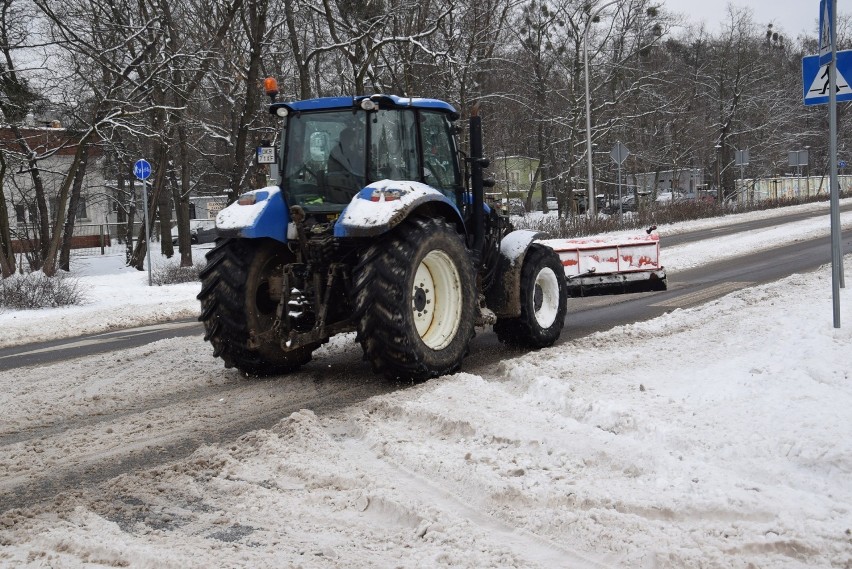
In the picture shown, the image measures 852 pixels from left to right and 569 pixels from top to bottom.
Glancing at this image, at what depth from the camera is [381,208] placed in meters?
7.26

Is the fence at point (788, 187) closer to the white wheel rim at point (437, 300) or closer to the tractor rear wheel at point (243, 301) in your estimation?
the white wheel rim at point (437, 300)

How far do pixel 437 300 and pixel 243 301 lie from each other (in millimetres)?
1681

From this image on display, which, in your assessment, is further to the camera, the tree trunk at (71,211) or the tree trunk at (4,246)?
the tree trunk at (71,211)

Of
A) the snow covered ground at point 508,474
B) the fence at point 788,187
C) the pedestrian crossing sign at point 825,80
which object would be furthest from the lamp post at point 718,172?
the snow covered ground at point 508,474

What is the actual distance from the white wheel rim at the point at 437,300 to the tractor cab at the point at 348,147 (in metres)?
0.88

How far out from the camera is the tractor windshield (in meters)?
8.04

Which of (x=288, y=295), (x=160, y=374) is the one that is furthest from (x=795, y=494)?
(x=160, y=374)

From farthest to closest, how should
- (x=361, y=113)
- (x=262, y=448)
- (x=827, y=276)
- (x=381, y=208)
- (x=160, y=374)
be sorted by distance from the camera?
(x=827, y=276), (x=160, y=374), (x=361, y=113), (x=381, y=208), (x=262, y=448)

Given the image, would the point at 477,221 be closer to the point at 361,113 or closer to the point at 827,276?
the point at 361,113

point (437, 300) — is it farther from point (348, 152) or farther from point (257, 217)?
point (257, 217)

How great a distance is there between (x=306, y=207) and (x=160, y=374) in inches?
83.3

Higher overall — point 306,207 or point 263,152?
point 263,152

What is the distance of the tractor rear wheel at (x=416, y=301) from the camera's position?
725cm

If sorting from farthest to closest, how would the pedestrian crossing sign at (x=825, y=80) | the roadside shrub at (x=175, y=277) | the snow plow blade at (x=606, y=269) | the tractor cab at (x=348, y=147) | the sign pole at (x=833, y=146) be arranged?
the roadside shrub at (x=175, y=277)
the snow plow blade at (x=606, y=269)
the pedestrian crossing sign at (x=825, y=80)
the sign pole at (x=833, y=146)
the tractor cab at (x=348, y=147)
